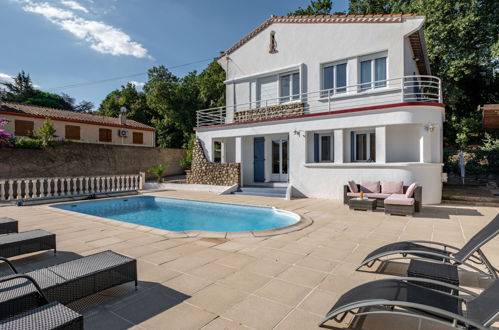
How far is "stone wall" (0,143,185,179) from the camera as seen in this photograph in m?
16.4

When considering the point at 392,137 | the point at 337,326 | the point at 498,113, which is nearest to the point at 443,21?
the point at 498,113

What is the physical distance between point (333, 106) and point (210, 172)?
8.31 metres

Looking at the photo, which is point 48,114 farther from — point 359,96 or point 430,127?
point 430,127

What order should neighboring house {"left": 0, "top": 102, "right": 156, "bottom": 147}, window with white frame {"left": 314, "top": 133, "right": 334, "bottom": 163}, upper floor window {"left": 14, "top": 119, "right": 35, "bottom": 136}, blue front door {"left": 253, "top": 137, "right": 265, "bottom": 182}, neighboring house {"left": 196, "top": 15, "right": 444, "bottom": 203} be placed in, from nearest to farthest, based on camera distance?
neighboring house {"left": 196, "top": 15, "right": 444, "bottom": 203}
window with white frame {"left": 314, "top": 133, "right": 334, "bottom": 163}
blue front door {"left": 253, "top": 137, "right": 265, "bottom": 182}
upper floor window {"left": 14, "top": 119, "right": 35, "bottom": 136}
neighboring house {"left": 0, "top": 102, "right": 156, "bottom": 147}

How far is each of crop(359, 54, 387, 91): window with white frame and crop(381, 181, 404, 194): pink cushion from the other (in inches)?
203

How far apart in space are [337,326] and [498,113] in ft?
52.9

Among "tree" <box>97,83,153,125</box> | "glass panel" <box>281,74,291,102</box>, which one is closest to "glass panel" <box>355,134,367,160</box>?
"glass panel" <box>281,74,291,102</box>

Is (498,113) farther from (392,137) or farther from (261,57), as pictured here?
(261,57)

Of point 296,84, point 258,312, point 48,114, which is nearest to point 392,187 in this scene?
point 296,84

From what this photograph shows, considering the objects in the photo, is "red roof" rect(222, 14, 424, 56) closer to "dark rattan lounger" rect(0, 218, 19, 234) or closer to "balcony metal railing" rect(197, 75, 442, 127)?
"balcony metal railing" rect(197, 75, 442, 127)

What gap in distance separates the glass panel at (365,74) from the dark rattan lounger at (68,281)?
13.9 meters

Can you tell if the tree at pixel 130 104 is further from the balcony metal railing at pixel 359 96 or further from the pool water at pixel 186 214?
the pool water at pixel 186 214

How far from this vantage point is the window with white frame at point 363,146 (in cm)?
1358

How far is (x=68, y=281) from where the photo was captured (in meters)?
3.12
